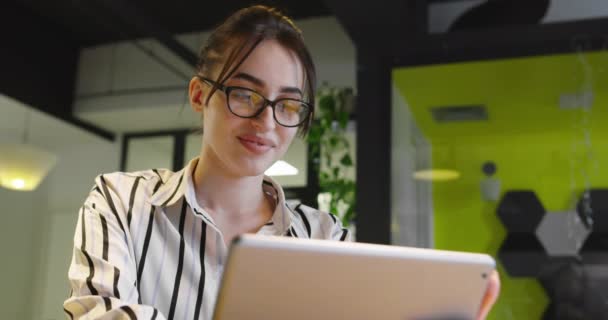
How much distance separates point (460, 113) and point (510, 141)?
0.28 meters

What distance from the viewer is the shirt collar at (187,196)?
1.11 m

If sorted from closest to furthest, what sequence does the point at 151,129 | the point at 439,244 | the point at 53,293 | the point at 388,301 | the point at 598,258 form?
the point at 388,301, the point at 598,258, the point at 439,244, the point at 53,293, the point at 151,129

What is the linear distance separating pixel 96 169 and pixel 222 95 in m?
5.24

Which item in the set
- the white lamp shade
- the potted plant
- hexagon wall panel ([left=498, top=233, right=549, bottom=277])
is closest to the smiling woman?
hexagon wall panel ([left=498, top=233, right=549, bottom=277])

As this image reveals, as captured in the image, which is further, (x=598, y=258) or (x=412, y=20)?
(x=412, y=20)

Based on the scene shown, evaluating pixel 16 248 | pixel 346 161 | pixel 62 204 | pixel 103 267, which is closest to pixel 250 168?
pixel 103 267

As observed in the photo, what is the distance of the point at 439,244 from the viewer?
3174 mm

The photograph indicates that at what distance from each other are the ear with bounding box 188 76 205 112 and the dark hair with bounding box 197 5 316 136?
0.03 m

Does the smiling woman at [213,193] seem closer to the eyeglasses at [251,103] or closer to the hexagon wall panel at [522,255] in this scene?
the eyeglasses at [251,103]

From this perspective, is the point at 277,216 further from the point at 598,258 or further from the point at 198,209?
the point at 598,258

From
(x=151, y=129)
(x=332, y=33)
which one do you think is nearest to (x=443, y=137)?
(x=332, y=33)

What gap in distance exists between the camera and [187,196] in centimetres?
111

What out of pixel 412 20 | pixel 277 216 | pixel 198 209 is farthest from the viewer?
pixel 412 20

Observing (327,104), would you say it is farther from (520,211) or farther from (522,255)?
(522,255)
